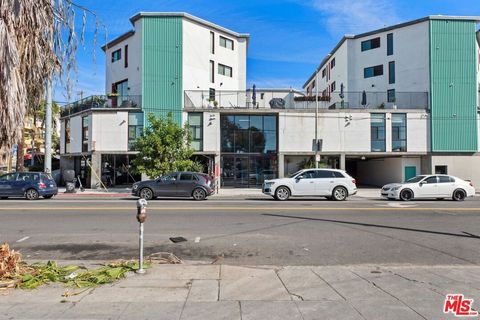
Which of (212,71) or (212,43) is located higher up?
(212,43)

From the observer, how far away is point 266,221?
41.1 ft

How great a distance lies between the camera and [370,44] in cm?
4416

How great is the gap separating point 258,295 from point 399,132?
31.7 m

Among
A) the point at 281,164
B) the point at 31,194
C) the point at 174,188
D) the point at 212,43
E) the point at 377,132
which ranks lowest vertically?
the point at 31,194

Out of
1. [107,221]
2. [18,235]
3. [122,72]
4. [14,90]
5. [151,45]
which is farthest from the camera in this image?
[122,72]

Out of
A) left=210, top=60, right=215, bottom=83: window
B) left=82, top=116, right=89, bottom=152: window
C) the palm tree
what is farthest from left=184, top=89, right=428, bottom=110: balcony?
the palm tree

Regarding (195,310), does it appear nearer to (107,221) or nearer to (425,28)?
(107,221)

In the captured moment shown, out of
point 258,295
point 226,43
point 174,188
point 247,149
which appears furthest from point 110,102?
point 258,295

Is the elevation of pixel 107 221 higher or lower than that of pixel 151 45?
lower

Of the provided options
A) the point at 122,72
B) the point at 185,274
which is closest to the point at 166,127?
the point at 122,72

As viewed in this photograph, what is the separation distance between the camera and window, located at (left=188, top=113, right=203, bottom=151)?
1321 inches

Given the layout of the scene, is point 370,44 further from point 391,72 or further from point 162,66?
point 162,66

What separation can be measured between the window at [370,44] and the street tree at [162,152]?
2604cm

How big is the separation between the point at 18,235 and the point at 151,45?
26.3 meters
